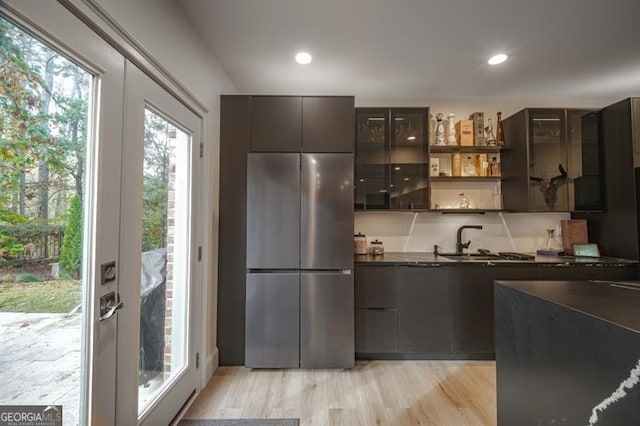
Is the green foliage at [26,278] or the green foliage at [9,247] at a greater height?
the green foliage at [9,247]

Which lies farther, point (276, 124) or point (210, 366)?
point (276, 124)

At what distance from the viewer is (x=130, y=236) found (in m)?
1.39

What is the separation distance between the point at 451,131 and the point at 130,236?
10.2 feet

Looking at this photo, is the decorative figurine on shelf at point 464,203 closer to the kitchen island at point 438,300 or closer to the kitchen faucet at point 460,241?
the kitchen faucet at point 460,241

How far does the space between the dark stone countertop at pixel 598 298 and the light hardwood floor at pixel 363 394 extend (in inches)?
41.9

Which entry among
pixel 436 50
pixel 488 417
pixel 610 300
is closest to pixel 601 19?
pixel 436 50

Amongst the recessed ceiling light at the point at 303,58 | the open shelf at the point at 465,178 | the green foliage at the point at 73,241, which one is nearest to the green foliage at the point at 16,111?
the green foliage at the point at 73,241

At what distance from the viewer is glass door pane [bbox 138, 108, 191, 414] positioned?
61.3 inches

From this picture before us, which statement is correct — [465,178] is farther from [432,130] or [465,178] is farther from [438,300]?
[438,300]

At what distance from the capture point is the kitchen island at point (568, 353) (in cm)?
85

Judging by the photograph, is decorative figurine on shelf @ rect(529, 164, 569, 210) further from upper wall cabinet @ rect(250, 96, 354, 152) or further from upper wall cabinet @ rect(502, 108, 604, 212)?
upper wall cabinet @ rect(250, 96, 354, 152)

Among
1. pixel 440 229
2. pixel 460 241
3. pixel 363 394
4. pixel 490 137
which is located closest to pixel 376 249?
pixel 440 229

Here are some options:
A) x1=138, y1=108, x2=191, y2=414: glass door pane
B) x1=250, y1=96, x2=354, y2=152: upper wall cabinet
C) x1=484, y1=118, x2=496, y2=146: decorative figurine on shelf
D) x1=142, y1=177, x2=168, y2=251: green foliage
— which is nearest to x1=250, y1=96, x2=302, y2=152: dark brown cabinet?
x1=250, y1=96, x2=354, y2=152: upper wall cabinet

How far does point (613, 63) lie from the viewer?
2480mm
